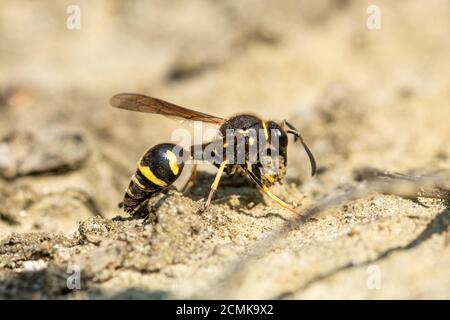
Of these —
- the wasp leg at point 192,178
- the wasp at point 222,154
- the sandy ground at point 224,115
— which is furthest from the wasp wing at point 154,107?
the sandy ground at point 224,115

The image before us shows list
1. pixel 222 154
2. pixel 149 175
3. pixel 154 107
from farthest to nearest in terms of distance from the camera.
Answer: pixel 154 107, pixel 222 154, pixel 149 175

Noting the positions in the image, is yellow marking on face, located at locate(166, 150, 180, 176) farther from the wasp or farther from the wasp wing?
the wasp wing

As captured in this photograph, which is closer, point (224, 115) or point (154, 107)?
point (154, 107)

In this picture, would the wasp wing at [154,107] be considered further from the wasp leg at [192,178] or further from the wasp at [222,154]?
the wasp leg at [192,178]

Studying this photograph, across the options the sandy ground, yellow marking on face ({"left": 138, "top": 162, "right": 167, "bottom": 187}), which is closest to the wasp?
yellow marking on face ({"left": 138, "top": 162, "right": 167, "bottom": 187})

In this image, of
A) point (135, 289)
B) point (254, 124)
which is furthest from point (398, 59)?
point (135, 289)

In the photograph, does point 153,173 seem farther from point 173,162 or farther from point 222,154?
point 222,154

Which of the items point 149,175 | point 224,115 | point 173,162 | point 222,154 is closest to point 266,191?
point 222,154
